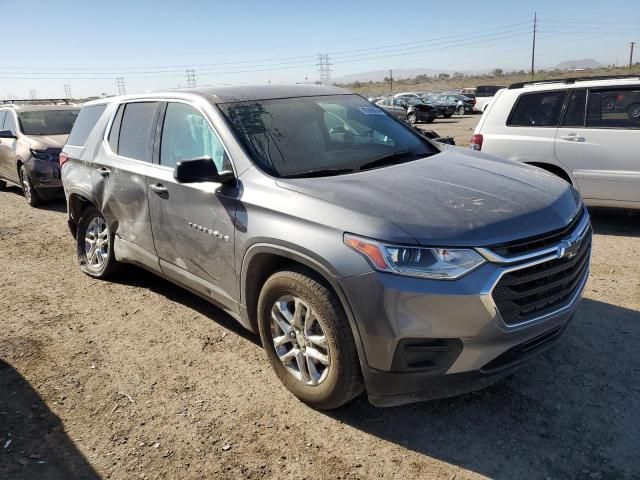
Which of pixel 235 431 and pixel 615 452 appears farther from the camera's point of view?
pixel 235 431

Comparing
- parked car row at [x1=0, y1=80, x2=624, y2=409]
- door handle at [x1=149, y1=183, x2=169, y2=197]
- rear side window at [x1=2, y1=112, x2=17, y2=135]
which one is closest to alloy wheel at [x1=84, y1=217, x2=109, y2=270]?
parked car row at [x1=0, y1=80, x2=624, y2=409]

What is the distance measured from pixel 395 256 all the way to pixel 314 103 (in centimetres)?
195

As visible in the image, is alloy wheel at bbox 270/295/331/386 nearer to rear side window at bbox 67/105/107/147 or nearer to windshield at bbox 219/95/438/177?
windshield at bbox 219/95/438/177

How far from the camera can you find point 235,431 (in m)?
3.00

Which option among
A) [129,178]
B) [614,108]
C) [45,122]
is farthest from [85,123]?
[614,108]

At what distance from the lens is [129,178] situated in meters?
4.39

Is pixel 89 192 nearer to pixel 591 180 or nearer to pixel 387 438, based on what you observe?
pixel 387 438

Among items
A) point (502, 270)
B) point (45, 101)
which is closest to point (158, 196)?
point (502, 270)

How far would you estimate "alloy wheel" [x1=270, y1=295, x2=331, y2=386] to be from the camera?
2.95 metres

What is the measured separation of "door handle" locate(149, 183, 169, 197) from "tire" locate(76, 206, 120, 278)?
1183 millimetres

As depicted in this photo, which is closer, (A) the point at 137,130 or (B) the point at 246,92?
(B) the point at 246,92

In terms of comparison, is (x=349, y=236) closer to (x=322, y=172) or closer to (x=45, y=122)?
(x=322, y=172)

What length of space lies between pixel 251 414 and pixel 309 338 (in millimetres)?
602

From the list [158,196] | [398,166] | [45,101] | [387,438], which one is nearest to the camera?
[387,438]
